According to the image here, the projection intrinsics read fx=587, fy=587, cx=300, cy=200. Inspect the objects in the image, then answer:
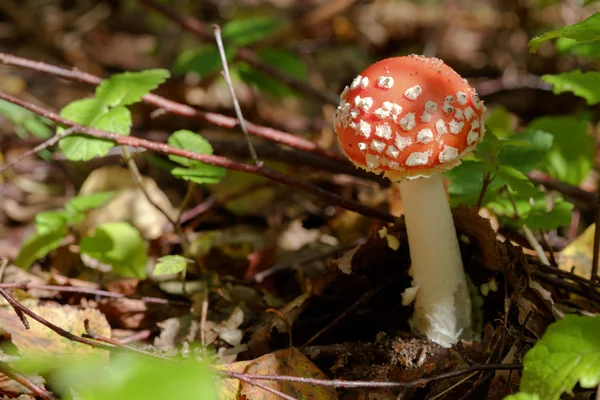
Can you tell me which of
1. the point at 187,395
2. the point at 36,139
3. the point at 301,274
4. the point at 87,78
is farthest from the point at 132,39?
the point at 187,395

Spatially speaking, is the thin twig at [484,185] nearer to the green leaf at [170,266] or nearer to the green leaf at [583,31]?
the green leaf at [583,31]

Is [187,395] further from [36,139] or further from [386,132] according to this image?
[36,139]

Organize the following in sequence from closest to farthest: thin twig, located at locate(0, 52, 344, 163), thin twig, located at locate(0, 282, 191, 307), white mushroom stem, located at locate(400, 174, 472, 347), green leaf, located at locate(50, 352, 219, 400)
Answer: green leaf, located at locate(50, 352, 219, 400)
white mushroom stem, located at locate(400, 174, 472, 347)
thin twig, located at locate(0, 282, 191, 307)
thin twig, located at locate(0, 52, 344, 163)

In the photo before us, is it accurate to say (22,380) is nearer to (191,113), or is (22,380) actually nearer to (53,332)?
(53,332)

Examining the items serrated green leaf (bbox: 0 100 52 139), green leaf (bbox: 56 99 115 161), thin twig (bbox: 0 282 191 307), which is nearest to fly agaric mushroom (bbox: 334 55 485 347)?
green leaf (bbox: 56 99 115 161)

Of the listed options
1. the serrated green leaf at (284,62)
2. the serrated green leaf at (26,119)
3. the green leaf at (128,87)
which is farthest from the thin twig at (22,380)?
the serrated green leaf at (284,62)

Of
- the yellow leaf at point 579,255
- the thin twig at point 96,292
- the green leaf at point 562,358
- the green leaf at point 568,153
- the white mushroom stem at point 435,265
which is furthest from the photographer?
the green leaf at point 568,153

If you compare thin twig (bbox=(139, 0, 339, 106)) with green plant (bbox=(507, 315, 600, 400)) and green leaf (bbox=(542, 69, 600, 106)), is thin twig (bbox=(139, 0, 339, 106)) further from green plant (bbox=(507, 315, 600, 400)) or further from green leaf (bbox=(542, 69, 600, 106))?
green plant (bbox=(507, 315, 600, 400))

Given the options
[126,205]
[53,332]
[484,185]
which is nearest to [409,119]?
[484,185]
